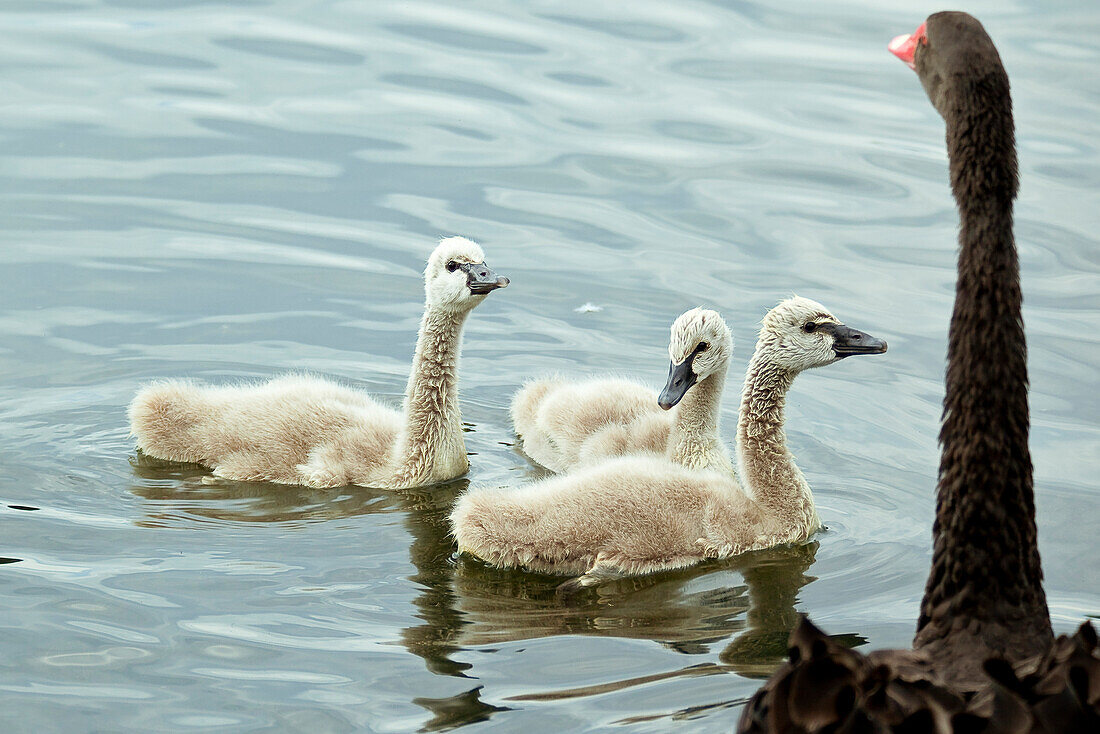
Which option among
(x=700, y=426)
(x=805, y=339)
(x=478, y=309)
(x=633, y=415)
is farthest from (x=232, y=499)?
(x=478, y=309)

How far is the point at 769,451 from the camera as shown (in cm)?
630

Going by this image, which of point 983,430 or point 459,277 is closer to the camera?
point 983,430

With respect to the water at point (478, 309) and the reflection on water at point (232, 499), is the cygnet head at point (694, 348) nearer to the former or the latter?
the water at point (478, 309)

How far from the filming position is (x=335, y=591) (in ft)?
18.3

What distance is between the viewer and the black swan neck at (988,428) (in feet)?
13.2

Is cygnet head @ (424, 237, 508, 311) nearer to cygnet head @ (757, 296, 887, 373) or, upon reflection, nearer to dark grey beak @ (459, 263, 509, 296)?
dark grey beak @ (459, 263, 509, 296)

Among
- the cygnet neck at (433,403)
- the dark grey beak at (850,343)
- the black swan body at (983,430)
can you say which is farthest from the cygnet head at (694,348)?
the black swan body at (983,430)

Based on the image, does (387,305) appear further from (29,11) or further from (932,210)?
(29,11)

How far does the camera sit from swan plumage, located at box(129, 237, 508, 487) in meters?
6.74

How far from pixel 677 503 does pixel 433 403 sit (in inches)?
58.6

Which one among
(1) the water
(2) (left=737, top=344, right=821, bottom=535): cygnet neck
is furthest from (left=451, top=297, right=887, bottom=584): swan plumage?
(1) the water

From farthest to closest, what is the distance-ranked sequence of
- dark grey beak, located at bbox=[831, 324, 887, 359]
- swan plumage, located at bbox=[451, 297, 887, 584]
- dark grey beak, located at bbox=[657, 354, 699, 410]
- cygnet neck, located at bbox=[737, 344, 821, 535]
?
→ dark grey beak, located at bbox=[831, 324, 887, 359]
dark grey beak, located at bbox=[657, 354, 699, 410]
cygnet neck, located at bbox=[737, 344, 821, 535]
swan plumage, located at bbox=[451, 297, 887, 584]

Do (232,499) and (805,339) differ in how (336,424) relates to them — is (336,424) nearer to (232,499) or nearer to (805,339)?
(232,499)

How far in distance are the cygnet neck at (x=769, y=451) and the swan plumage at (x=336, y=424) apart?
120 cm
